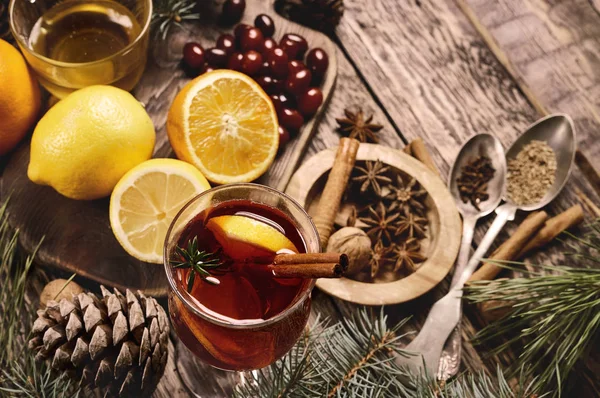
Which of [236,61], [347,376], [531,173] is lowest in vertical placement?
[347,376]

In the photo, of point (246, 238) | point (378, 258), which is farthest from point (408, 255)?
point (246, 238)

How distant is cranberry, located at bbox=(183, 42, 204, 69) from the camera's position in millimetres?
1666

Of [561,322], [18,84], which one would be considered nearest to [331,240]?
[561,322]

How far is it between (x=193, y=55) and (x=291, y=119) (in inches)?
11.9

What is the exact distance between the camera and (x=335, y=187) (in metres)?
1.57

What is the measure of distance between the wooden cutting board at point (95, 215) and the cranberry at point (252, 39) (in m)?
0.18

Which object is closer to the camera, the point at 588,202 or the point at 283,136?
the point at 283,136

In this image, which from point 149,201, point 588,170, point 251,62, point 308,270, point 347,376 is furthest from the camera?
point 588,170

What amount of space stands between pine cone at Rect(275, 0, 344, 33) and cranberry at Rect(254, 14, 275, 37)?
0.31 ft

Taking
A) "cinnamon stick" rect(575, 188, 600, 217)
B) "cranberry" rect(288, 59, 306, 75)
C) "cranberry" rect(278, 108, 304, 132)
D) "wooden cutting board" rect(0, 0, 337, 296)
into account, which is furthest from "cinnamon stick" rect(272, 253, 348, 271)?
"cinnamon stick" rect(575, 188, 600, 217)

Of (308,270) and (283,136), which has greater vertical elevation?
(308,270)

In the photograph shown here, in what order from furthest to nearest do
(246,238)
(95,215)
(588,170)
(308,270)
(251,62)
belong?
(588,170) < (251,62) < (95,215) < (246,238) < (308,270)

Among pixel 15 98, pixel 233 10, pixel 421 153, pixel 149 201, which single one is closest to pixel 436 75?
pixel 421 153

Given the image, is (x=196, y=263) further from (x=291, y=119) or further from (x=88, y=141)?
(x=291, y=119)
